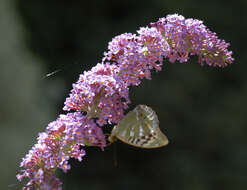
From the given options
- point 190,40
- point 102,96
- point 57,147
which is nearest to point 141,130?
point 102,96

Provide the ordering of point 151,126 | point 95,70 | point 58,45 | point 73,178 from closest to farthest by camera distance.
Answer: point 151,126 < point 95,70 < point 73,178 < point 58,45

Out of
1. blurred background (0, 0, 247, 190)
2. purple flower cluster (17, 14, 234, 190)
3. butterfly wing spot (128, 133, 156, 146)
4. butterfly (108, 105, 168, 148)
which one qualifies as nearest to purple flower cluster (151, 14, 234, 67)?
purple flower cluster (17, 14, 234, 190)

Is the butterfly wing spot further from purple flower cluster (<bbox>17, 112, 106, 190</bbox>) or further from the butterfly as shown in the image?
purple flower cluster (<bbox>17, 112, 106, 190</bbox>)

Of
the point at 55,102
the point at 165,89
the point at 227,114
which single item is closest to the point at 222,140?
the point at 227,114

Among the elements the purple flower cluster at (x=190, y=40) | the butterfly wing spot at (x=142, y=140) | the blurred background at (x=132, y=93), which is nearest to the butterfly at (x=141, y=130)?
the butterfly wing spot at (x=142, y=140)

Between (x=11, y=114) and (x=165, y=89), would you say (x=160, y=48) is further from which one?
(x=11, y=114)
